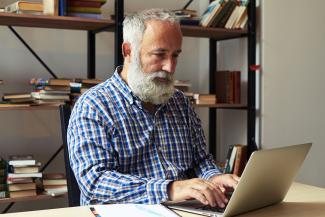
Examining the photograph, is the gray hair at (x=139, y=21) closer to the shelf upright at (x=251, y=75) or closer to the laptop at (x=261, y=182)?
the laptop at (x=261, y=182)

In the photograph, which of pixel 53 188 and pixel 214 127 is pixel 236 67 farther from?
pixel 53 188

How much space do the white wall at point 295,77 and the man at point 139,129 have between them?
1342 millimetres

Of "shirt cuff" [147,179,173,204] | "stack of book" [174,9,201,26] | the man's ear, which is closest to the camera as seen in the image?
"shirt cuff" [147,179,173,204]

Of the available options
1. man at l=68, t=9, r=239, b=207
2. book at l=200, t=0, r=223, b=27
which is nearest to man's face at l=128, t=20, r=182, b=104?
man at l=68, t=9, r=239, b=207

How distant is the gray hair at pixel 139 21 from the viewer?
1762 mm

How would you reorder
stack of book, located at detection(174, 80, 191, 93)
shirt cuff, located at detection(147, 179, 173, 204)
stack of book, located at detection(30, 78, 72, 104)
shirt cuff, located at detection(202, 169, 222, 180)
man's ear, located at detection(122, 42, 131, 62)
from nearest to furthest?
shirt cuff, located at detection(147, 179, 173, 204) → shirt cuff, located at detection(202, 169, 222, 180) → man's ear, located at detection(122, 42, 131, 62) → stack of book, located at detection(30, 78, 72, 104) → stack of book, located at detection(174, 80, 191, 93)

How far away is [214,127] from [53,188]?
1.29 metres

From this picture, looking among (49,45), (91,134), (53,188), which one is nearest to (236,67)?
(49,45)

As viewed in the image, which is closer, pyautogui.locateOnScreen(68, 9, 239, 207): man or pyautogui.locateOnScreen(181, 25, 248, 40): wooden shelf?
pyautogui.locateOnScreen(68, 9, 239, 207): man

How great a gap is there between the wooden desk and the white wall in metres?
1.65

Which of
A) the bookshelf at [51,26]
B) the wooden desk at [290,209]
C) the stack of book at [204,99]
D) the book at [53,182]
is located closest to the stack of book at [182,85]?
the stack of book at [204,99]

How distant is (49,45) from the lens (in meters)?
2.94

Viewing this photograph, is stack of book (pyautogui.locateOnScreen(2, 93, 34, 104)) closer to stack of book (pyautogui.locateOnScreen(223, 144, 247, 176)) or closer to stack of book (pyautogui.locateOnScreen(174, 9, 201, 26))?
stack of book (pyautogui.locateOnScreen(174, 9, 201, 26))

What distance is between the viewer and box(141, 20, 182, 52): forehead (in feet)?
5.68
